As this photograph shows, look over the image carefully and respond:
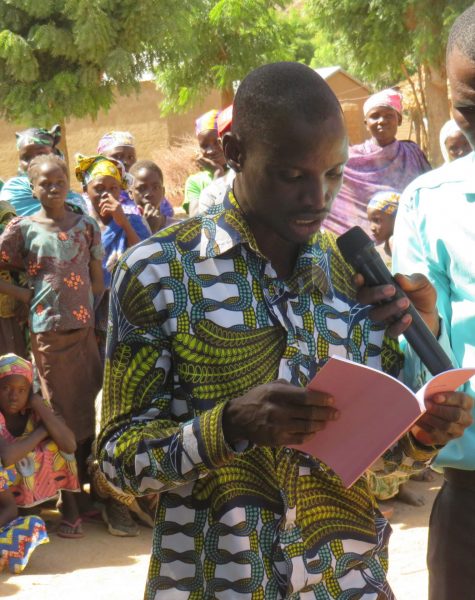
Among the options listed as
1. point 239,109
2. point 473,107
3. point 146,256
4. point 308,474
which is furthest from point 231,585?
point 473,107

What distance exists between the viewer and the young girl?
5.31m

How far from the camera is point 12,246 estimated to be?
5617 millimetres

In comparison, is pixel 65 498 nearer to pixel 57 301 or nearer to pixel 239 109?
pixel 57 301

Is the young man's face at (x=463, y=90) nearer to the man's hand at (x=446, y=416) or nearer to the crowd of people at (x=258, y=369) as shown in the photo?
the crowd of people at (x=258, y=369)

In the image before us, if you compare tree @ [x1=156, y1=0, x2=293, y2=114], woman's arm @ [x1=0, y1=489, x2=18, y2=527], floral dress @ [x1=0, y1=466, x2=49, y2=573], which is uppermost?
woman's arm @ [x1=0, y1=489, x2=18, y2=527]

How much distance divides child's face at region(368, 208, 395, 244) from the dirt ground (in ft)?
7.01

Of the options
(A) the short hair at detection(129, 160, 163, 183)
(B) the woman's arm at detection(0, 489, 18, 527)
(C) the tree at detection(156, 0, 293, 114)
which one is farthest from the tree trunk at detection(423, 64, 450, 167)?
(B) the woman's arm at detection(0, 489, 18, 527)

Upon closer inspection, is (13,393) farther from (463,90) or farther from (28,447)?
(463,90)

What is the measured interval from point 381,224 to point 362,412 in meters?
5.40

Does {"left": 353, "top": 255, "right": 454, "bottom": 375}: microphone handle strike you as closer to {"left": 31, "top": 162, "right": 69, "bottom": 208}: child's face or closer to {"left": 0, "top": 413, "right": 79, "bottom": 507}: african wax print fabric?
{"left": 0, "top": 413, "right": 79, "bottom": 507}: african wax print fabric

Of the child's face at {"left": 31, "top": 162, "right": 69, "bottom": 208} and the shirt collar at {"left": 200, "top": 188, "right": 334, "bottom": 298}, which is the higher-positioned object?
the shirt collar at {"left": 200, "top": 188, "right": 334, "bottom": 298}

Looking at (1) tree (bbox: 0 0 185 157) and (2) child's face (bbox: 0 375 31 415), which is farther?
(1) tree (bbox: 0 0 185 157)

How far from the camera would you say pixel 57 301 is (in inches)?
222

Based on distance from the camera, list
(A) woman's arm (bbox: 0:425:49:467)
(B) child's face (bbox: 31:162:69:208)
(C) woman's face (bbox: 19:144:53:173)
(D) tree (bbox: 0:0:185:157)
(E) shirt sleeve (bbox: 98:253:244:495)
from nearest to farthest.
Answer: (E) shirt sleeve (bbox: 98:253:244:495)
(A) woman's arm (bbox: 0:425:49:467)
(B) child's face (bbox: 31:162:69:208)
(C) woman's face (bbox: 19:144:53:173)
(D) tree (bbox: 0:0:185:157)
